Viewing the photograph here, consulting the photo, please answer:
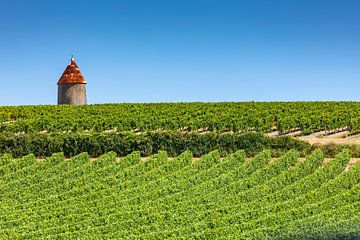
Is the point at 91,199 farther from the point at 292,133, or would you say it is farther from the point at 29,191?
the point at 292,133

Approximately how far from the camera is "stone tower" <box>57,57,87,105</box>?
6875cm

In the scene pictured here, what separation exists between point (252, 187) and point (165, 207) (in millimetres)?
5213

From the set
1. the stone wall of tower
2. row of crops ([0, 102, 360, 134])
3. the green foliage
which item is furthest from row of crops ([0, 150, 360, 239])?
the stone wall of tower

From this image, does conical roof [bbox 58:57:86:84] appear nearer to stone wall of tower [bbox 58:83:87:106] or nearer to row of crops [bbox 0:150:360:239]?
stone wall of tower [bbox 58:83:87:106]

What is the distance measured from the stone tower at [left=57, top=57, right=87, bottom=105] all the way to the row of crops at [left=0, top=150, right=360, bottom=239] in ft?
128

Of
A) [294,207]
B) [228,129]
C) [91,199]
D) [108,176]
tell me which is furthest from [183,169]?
[228,129]

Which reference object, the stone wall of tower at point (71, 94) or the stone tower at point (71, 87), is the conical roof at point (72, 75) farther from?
the stone wall of tower at point (71, 94)

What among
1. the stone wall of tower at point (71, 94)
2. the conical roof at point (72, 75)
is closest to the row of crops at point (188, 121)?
the stone wall of tower at point (71, 94)

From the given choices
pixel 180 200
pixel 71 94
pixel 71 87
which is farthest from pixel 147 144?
pixel 71 87

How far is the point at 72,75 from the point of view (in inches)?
2712

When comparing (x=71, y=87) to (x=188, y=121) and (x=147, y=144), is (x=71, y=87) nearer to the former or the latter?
(x=188, y=121)

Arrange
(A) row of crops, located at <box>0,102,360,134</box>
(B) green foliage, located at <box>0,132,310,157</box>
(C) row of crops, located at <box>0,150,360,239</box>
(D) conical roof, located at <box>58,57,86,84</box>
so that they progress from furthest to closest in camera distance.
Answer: (D) conical roof, located at <box>58,57,86,84</box>, (A) row of crops, located at <box>0,102,360,134</box>, (B) green foliage, located at <box>0,132,310,157</box>, (C) row of crops, located at <box>0,150,360,239</box>

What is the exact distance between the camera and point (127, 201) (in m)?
20.8

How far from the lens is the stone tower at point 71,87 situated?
68.8 metres
